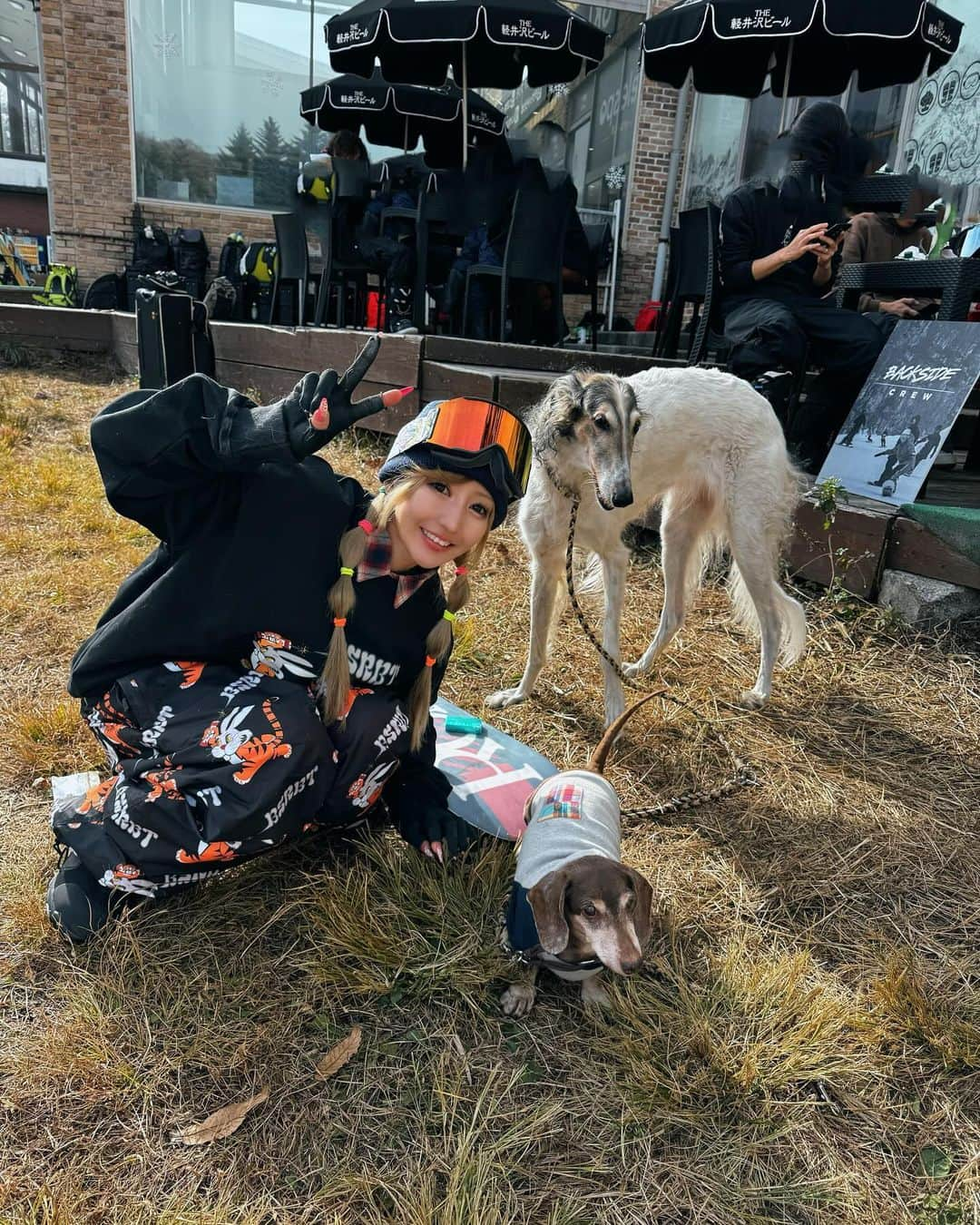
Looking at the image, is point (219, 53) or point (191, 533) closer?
point (191, 533)

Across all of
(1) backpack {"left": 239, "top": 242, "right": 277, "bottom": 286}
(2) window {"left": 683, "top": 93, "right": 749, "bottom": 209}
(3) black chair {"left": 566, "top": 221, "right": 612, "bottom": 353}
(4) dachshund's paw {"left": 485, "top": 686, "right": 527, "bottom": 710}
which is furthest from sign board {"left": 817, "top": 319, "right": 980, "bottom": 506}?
(1) backpack {"left": 239, "top": 242, "right": 277, "bottom": 286}

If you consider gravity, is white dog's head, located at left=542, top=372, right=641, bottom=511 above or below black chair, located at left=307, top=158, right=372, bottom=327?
below

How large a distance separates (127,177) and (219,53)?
205cm

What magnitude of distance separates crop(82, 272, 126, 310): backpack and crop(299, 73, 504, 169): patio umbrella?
3287 millimetres

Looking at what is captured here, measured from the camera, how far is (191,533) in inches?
71.0

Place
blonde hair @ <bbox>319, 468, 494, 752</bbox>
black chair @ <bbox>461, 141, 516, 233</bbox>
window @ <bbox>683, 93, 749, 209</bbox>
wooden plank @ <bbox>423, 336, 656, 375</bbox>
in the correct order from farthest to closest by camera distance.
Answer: window @ <bbox>683, 93, 749, 209</bbox>
black chair @ <bbox>461, 141, 516, 233</bbox>
wooden plank @ <bbox>423, 336, 656, 375</bbox>
blonde hair @ <bbox>319, 468, 494, 752</bbox>

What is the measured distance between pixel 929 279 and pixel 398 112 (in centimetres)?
645

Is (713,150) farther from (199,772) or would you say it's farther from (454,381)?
(199,772)

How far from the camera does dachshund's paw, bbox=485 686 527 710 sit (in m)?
3.08

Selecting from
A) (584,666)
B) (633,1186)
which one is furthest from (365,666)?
(584,666)

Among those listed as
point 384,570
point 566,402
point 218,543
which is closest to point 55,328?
point 566,402

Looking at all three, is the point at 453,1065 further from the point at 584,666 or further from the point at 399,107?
the point at 399,107

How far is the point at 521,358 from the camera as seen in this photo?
18.7 ft

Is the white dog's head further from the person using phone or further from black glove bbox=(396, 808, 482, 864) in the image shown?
the person using phone
